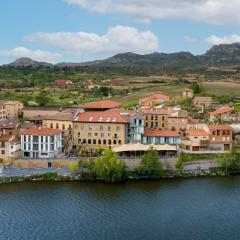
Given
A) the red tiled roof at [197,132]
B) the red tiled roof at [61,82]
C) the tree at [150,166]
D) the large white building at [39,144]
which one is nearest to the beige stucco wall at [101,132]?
the large white building at [39,144]

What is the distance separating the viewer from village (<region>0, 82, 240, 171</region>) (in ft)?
155

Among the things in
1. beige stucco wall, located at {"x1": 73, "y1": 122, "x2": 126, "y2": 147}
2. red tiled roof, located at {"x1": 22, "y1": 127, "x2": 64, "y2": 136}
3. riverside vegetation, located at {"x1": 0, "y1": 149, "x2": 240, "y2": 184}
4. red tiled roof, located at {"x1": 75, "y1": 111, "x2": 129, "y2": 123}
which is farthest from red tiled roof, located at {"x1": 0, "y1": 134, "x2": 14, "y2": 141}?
red tiled roof, located at {"x1": 75, "y1": 111, "x2": 129, "y2": 123}

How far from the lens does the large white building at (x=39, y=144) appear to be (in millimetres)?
47625

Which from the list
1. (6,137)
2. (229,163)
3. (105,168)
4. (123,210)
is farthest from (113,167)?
(6,137)

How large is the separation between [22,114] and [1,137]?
22576mm

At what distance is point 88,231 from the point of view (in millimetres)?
31625

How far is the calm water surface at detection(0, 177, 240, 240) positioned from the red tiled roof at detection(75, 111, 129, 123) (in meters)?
9.45

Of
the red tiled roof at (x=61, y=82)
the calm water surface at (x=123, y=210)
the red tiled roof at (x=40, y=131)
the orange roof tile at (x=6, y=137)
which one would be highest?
the red tiled roof at (x=61, y=82)

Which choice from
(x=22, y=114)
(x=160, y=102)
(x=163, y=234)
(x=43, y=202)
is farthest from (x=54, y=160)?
(x=160, y=102)

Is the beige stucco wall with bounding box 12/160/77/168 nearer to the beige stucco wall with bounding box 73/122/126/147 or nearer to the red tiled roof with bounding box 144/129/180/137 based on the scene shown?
the beige stucco wall with bounding box 73/122/126/147

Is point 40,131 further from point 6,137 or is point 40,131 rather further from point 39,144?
point 6,137

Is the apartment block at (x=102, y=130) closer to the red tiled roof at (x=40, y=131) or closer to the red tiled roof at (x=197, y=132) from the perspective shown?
the red tiled roof at (x=40, y=131)

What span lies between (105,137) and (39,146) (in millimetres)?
6807

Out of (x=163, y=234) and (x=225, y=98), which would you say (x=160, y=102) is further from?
(x=163, y=234)
